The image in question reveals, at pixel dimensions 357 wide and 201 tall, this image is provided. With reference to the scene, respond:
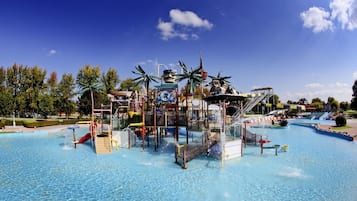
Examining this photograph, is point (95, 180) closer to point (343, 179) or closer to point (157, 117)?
point (157, 117)

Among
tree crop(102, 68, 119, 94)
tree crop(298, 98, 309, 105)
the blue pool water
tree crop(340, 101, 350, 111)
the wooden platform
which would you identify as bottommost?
the blue pool water

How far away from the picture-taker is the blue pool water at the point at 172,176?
1263cm

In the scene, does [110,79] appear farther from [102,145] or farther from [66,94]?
[102,145]

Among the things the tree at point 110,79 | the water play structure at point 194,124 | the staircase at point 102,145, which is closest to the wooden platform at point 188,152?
the water play structure at point 194,124

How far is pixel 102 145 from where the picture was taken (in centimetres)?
2280

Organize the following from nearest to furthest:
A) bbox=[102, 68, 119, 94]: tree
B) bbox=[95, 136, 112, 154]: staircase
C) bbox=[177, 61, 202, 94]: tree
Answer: bbox=[95, 136, 112, 154]: staircase < bbox=[177, 61, 202, 94]: tree < bbox=[102, 68, 119, 94]: tree

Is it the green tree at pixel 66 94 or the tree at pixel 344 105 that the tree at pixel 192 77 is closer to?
the green tree at pixel 66 94

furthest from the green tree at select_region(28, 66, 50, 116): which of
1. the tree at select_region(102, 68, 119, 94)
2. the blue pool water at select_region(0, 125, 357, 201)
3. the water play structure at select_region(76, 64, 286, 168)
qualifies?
the blue pool water at select_region(0, 125, 357, 201)

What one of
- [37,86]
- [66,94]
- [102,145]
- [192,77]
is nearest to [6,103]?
[37,86]

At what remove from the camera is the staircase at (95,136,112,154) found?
2275 centimetres

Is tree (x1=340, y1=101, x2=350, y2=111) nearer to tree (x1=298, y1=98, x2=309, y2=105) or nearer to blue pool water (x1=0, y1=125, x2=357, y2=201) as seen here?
tree (x1=298, y1=98, x2=309, y2=105)

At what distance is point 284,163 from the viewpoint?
18.8m

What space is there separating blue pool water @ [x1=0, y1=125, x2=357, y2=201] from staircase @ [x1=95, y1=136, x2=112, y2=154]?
83cm

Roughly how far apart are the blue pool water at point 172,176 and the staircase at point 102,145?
832mm
